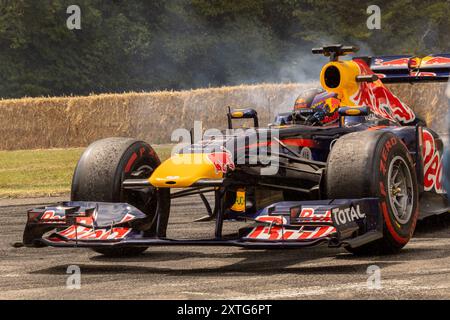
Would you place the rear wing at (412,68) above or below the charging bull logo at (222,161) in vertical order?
above

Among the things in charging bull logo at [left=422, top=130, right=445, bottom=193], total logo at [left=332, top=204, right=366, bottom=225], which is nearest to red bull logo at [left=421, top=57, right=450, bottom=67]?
charging bull logo at [left=422, top=130, right=445, bottom=193]

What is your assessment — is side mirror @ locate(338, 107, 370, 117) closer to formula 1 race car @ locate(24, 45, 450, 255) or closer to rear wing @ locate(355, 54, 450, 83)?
formula 1 race car @ locate(24, 45, 450, 255)

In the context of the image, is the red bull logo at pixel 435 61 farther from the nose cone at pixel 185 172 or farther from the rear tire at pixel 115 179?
the nose cone at pixel 185 172

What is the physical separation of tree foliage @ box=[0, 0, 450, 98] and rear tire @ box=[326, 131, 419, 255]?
35.7 metres

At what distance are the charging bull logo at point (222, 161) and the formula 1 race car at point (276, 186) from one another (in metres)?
0.01

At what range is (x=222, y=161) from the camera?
852cm

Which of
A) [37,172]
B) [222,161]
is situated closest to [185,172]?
[222,161]

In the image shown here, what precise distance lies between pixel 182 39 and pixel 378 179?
132 feet

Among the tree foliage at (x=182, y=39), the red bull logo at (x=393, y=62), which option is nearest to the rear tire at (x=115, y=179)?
the red bull logo at (x=393, y=62)

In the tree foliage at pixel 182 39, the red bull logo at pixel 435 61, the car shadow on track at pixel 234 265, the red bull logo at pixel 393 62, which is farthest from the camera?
the tree foliage at pixel 182 39

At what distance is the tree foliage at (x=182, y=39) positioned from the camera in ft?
146

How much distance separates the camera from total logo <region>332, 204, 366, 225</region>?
7900mm
